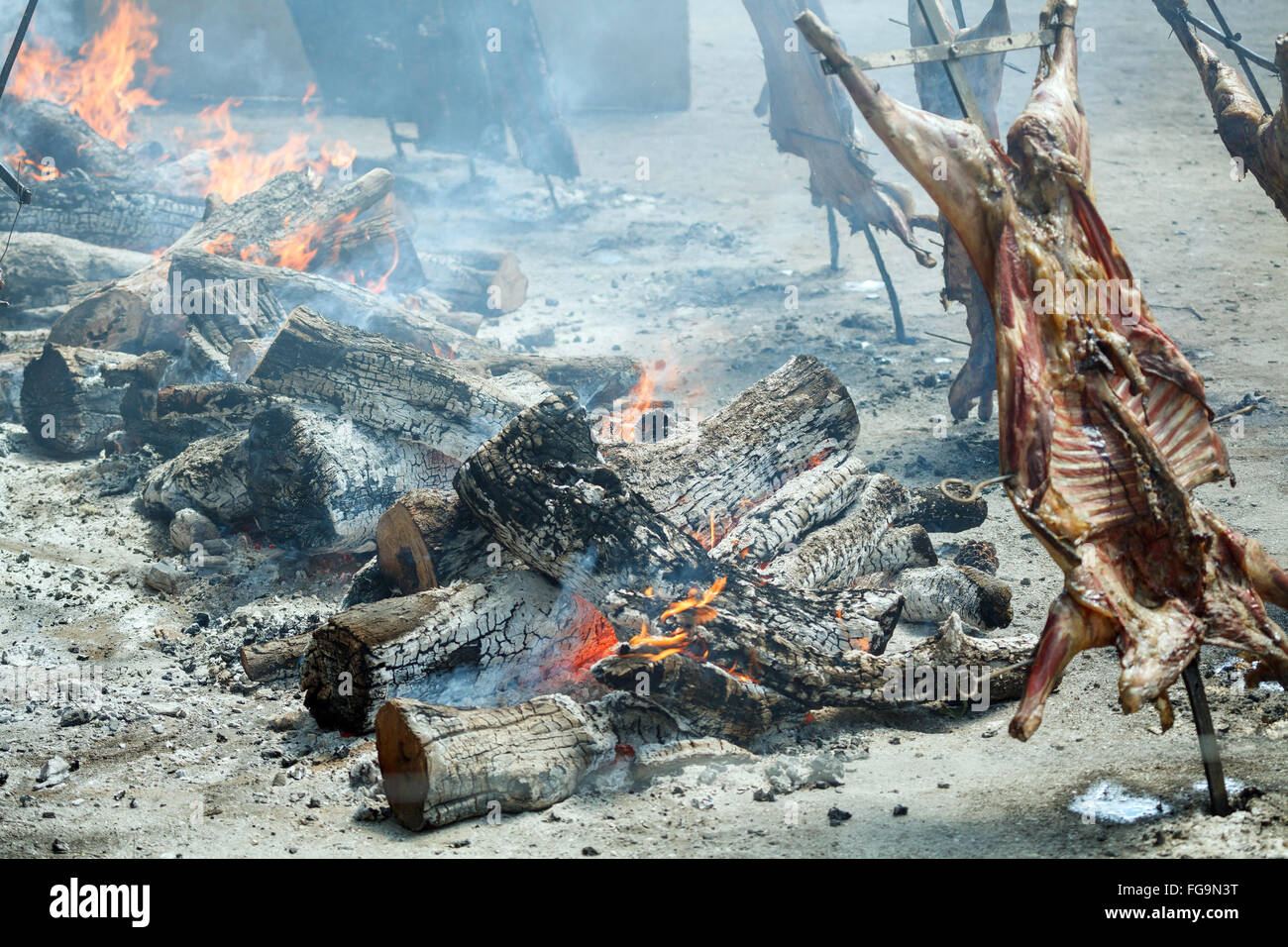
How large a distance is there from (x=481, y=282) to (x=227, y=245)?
2.63m

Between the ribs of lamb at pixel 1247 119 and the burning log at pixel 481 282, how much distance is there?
658 centimetres

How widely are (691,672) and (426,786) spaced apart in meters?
1.14

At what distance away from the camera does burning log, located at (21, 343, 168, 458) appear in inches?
276

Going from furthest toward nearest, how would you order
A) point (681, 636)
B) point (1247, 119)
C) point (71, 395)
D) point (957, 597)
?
point (71, 395) < point (1247, 119) < point (957, 597) < point (681, 636)

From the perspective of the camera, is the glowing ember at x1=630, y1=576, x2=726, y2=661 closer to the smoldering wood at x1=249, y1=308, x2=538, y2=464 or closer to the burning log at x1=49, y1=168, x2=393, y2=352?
the smoldering wood at x1=249, y1=308, x2=538, y2=464

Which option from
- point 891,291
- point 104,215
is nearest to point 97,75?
point 104,215

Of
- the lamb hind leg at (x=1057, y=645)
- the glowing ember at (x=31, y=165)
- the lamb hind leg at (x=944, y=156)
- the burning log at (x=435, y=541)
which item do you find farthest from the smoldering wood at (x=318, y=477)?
the glowing ember at (x=31, y=165)

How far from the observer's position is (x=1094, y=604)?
117 inches

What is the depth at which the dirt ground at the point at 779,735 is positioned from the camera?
11.0 feet

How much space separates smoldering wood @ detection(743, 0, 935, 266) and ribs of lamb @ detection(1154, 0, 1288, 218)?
2575 mm

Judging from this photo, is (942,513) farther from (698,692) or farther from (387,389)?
(387,389)

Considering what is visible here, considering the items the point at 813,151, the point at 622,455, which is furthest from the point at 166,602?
the point at 813,151

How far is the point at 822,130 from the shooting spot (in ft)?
28.2

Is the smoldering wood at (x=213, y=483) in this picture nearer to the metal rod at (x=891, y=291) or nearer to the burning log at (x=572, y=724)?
the burning log at (x=572, y=724)
